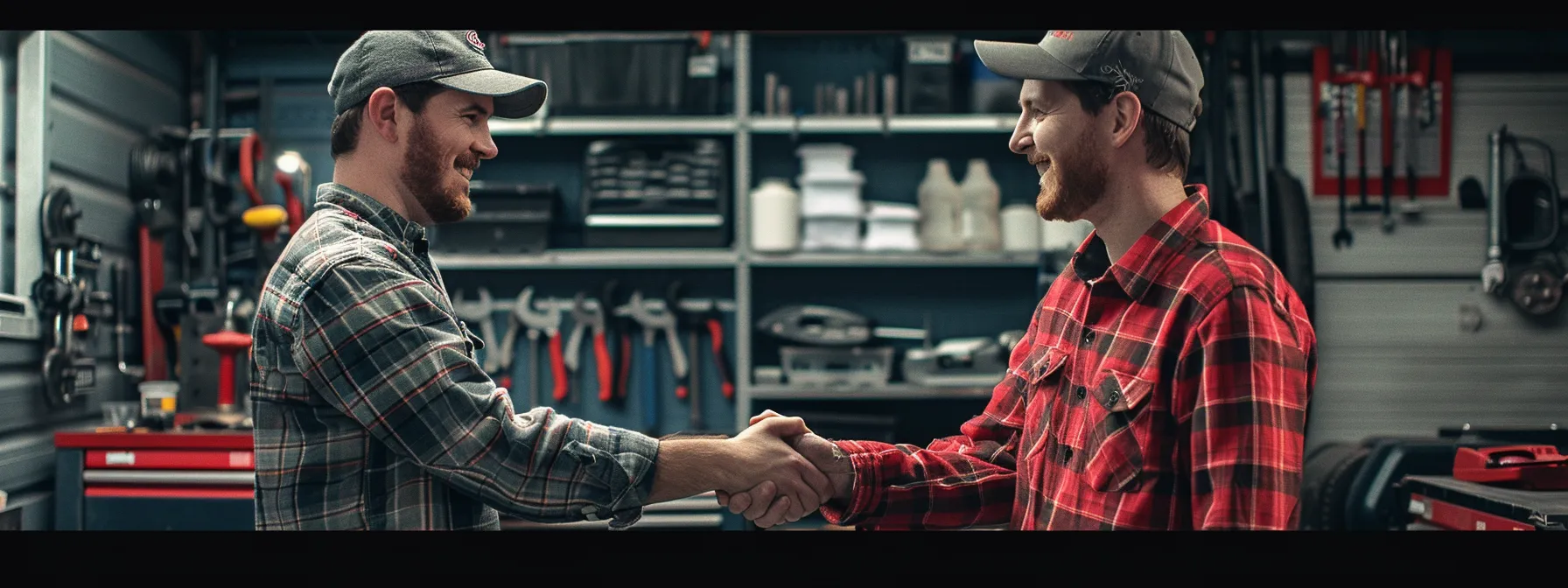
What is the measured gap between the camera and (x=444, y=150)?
1853 millimetres

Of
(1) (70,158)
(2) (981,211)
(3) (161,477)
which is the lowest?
(3) (161,477)

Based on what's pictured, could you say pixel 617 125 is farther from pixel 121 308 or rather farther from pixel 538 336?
pixel 121 308

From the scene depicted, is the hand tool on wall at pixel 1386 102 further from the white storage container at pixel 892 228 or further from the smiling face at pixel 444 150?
the smiling face at pixel 444 150

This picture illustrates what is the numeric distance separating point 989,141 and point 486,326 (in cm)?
217

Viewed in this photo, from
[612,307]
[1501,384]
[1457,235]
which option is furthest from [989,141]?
[1501,384]

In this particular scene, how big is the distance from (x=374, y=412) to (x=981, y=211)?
302 centimetres

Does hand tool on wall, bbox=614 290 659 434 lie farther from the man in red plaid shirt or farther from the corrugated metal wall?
the man in red plaid shirt

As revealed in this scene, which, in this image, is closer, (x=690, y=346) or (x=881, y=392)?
(x=881, y=392)

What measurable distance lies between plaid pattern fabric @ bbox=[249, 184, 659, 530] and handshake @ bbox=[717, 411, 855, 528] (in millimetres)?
430

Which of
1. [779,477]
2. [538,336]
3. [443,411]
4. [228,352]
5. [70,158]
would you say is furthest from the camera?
[538,336]

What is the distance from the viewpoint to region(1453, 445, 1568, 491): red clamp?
2.55 metres

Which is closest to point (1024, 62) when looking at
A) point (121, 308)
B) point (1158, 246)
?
point (1158, 246)

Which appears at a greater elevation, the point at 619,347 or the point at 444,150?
the point at 444,150

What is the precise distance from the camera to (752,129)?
4.10 metres
